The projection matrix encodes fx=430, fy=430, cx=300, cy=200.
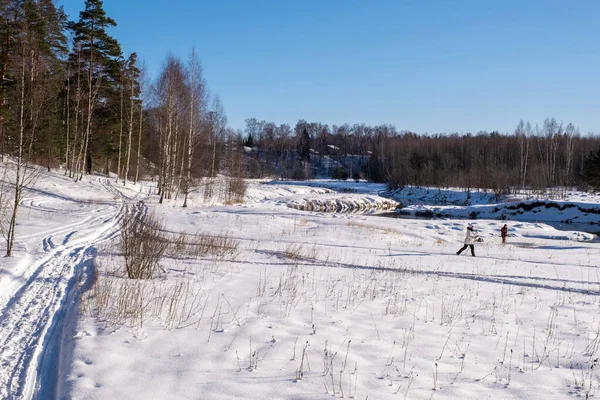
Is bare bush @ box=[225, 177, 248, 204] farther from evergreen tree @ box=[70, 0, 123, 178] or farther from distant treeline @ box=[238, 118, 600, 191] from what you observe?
distant treeline @ box=[238, 118, 600, 191]

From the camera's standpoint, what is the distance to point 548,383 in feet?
15.3

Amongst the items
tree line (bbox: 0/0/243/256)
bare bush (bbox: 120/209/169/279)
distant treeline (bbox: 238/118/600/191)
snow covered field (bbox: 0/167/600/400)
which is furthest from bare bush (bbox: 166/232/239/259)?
distant treeline (bbox: 238/118/600/191)

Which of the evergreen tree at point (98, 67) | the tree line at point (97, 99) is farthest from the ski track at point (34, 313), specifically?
the evergreen tree at point (98, 67)

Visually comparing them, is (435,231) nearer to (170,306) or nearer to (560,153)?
(170,306)

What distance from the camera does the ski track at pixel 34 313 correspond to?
436cm

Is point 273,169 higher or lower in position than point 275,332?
higher

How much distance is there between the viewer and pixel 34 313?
6301 mm

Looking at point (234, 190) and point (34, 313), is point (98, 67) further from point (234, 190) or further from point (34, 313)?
point (34, 313)

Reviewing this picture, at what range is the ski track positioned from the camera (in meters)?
4.36

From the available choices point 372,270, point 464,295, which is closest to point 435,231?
point 372,270

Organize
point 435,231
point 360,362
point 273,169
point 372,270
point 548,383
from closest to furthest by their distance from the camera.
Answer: point 548,383 < point 360,362 < point 372,270 < point 435,231 < point 273,169

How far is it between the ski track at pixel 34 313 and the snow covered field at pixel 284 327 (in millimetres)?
26

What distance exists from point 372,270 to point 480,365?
6927 mm

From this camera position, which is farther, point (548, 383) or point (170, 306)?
point (170, 306)
